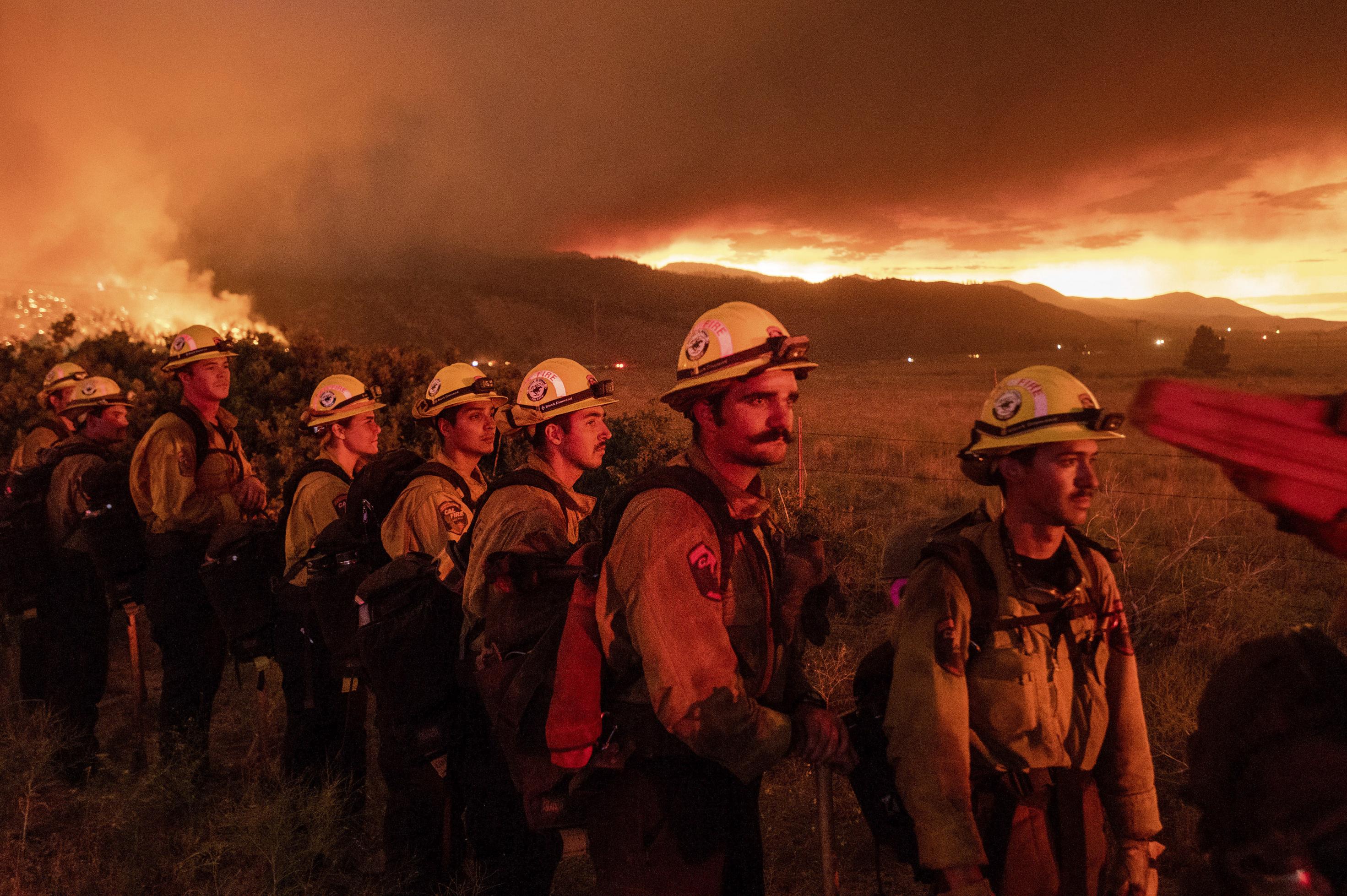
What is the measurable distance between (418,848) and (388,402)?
7.16 meters

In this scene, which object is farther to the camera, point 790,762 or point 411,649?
point 790,762

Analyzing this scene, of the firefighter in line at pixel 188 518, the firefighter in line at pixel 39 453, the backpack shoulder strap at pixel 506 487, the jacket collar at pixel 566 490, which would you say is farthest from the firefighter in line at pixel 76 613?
the jacket collar at pixel 566 490

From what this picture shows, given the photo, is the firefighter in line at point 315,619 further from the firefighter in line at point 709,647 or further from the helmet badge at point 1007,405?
the helmet badge at point 1007,405

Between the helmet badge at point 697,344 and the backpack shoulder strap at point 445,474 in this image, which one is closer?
the helmet badge at point 697,344

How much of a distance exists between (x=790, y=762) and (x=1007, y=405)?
3511 millimetres

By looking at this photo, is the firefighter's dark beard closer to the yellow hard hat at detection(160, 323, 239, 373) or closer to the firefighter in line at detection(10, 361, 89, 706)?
the yellow hard hat at detection(160, 323, 239, 373)

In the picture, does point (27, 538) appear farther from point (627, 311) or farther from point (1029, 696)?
point (627, 311)

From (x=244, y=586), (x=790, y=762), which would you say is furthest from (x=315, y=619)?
(x=790, y=762)

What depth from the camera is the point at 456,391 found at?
434 cm


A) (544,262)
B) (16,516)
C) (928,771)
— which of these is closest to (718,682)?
(928,771)

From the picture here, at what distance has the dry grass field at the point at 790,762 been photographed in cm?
410

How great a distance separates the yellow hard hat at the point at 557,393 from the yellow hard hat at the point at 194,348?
3244mm

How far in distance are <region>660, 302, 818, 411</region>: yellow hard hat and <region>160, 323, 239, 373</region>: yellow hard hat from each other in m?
4.64

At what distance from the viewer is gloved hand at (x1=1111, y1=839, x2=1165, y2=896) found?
2.32m
